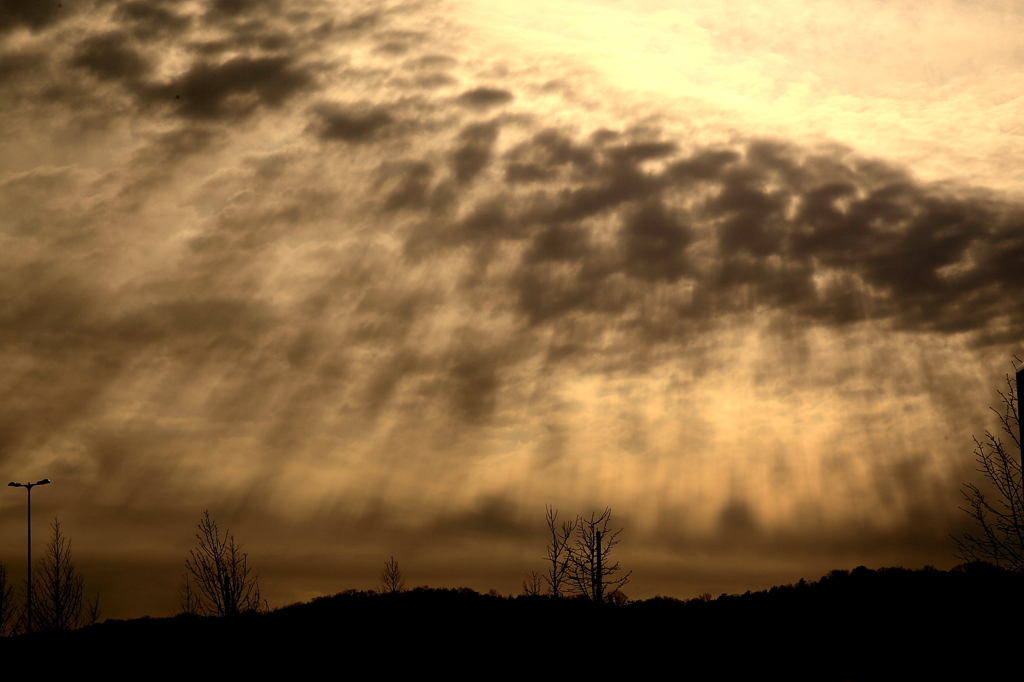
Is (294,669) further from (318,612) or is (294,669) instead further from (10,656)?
(10,656)

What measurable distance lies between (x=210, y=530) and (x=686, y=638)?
22.9 metres

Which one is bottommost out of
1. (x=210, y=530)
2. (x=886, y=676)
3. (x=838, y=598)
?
(x=886, y=676)

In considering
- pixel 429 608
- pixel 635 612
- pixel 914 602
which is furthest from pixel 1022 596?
pixel 429 608

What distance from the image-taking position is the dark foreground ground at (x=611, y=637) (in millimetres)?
28578

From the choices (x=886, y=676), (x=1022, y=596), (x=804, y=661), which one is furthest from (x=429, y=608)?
(x=1022, y=596)

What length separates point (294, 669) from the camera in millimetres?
30859

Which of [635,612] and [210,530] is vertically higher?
[210,530]

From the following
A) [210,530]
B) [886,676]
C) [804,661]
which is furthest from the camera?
[210,530]

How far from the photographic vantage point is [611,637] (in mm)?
33250

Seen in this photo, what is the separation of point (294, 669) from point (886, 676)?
19.2m

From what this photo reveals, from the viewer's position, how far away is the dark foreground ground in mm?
28578

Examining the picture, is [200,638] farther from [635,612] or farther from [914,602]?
[914,602]

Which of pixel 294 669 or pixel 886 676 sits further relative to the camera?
pixel 294 669

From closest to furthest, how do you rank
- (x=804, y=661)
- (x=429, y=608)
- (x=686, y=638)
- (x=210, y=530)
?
1. (x=804, y=661)
2. (x=686, y=638)
3. (x=429, y=608)
4. (x=210, y=530)
